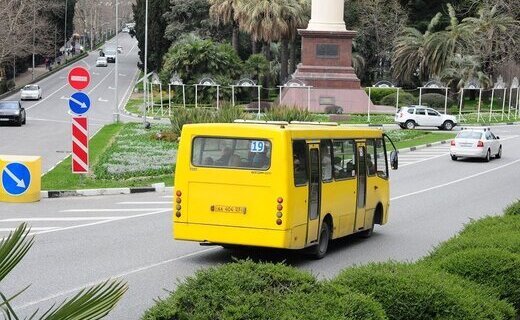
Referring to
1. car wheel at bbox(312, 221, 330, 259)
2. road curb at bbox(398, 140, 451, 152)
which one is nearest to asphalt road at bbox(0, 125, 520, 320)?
car wheel at bbox(312, 221, 330, 259)

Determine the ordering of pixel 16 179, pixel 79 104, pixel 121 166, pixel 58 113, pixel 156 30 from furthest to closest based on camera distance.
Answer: pixel 156 30 → pixel 58 113 → pixel 121 166 → pixel 79 104 → pixel 16 179

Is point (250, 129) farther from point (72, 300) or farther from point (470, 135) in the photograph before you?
point (470, 135)

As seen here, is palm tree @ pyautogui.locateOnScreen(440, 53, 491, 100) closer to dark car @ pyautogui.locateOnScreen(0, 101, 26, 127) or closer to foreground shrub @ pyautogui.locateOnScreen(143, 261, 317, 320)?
dark car @ pyautogui.locateOnScreen(0, 101, 26, 127)

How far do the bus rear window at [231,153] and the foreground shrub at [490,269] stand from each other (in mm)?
5226

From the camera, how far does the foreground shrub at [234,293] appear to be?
5.62 m

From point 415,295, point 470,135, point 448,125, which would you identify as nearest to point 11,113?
point 470,135

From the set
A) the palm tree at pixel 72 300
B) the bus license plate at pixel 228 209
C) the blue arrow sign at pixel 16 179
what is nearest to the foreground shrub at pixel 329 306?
the palm tree at pixel 72 300

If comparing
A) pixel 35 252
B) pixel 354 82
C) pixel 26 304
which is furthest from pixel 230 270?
pixel 354 82

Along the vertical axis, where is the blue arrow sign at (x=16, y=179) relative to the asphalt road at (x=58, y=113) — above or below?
above

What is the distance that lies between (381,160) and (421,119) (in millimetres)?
40912

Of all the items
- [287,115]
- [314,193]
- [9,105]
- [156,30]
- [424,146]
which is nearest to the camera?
[314,193]

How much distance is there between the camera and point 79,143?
24.9m

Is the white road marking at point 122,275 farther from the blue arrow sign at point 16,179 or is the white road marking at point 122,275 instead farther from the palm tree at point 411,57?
the palm tree at point 411,57

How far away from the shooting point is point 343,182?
15914 mm
